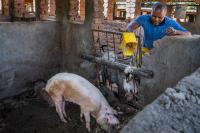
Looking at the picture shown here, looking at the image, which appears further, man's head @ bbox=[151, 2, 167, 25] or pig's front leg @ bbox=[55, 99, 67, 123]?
pig's front leg @ bbox=[55, 99, 67, 123]

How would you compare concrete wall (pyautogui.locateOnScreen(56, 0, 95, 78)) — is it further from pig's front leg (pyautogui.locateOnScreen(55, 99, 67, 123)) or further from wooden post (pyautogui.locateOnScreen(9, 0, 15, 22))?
wooden post (pyautogui.locateOnScreen(9, 0, 15, 22))

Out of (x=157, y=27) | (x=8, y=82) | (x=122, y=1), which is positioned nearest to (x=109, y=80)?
(x=157, y=27)

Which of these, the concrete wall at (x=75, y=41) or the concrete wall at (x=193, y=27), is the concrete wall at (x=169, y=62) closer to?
the concrete wall at (x=75, y=41)

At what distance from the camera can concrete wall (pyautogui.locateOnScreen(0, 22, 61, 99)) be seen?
4.89m

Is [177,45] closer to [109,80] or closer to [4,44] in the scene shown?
[109,80]

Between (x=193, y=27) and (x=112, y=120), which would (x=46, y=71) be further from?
(x=193, y=27)

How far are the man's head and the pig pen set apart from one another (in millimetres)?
744

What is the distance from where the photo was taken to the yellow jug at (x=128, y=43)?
3.84 meters

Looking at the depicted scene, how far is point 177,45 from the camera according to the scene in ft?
11.2

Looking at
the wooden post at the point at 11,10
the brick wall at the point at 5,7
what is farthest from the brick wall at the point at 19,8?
the brick wall at the point at 5,7

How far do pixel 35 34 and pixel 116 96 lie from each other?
1921mm

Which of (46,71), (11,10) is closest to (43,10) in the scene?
(11,10)

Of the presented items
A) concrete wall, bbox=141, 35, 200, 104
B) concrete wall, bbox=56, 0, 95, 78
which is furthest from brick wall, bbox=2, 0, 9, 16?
concrete wall, bbox=141, 35, 200, 104

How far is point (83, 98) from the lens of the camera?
13.4 ft
